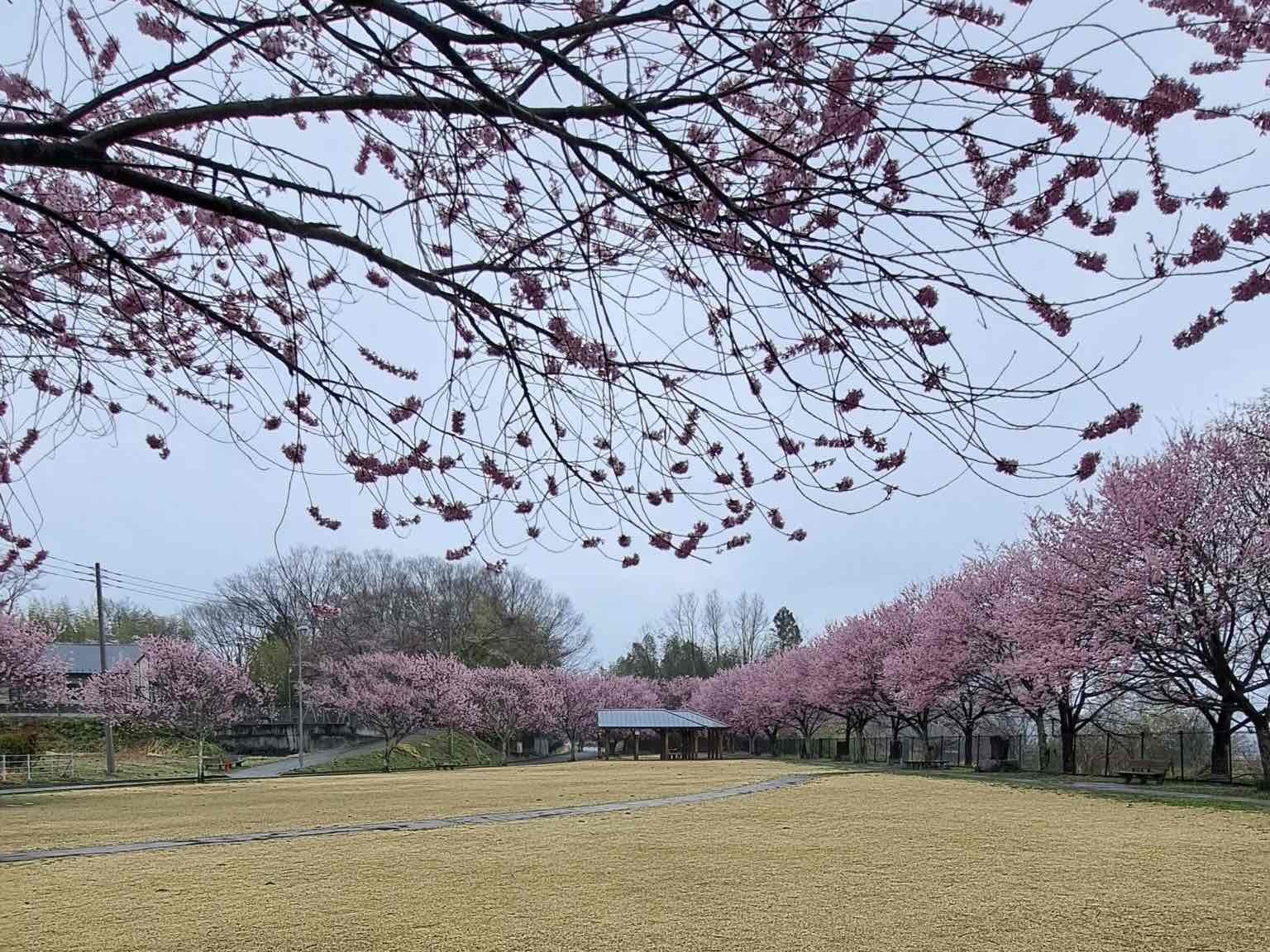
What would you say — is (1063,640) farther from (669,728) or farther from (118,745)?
(118,745)

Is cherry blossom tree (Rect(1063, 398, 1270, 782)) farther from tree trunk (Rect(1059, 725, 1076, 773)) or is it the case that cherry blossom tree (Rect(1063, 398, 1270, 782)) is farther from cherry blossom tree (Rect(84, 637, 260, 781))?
cherry blossom tree (Rect(84, 637, 260, 781))

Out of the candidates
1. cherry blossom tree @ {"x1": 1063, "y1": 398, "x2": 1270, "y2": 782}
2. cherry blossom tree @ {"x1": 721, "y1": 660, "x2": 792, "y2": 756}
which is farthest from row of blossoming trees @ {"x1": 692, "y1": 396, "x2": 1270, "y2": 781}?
cherry blossom tree @ {"x1": 721, "y1": 660, "x2": 792, "y2": 756}

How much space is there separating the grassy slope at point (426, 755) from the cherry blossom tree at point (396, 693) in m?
0.75

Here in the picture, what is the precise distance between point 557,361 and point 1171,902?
603 centimetres

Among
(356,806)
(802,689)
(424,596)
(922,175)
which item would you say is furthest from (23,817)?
(424,596)

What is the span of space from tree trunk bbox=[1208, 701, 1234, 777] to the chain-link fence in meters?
0.02

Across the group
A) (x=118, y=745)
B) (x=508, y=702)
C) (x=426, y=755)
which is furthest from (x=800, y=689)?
(x=118, y=745)

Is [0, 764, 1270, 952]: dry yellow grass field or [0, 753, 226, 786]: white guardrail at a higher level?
[0, 764, 1270, 952]: dry yellow grass field

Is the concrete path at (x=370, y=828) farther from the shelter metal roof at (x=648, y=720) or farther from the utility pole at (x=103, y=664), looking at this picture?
the shelter metal roof at (x=648, y=720)

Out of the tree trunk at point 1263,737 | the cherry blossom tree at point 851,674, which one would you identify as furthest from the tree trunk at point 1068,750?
the cherry blossom tree at point 851,674

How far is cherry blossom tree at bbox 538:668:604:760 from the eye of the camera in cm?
5259

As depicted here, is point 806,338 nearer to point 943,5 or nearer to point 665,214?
point 665,214

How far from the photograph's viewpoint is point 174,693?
1174 inches

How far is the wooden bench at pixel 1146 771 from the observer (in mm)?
19953
